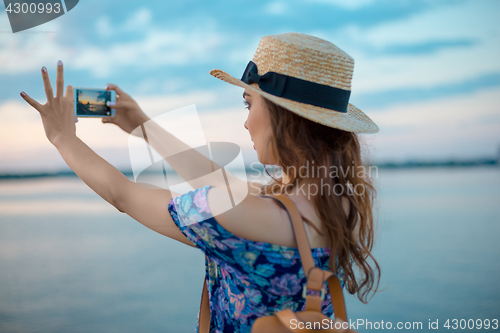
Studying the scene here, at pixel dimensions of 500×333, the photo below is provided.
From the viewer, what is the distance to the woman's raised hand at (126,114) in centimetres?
105

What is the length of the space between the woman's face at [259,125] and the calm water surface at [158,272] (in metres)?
0.75

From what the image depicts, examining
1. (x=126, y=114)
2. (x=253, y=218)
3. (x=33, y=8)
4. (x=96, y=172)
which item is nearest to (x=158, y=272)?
(x=33, y=8)

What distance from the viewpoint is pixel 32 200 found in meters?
7.44

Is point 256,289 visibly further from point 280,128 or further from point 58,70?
point 58,70

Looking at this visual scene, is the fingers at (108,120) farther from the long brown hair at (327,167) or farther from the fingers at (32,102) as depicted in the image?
the long brown hair at (327,167)

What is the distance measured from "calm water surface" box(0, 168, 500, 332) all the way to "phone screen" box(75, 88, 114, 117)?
1.16 m

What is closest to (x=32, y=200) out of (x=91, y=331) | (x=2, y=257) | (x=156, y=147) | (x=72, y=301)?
(x=2, y=257)

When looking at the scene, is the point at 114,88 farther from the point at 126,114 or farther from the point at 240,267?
the point at 240,267

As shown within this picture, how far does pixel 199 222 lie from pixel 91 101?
1.43 ft

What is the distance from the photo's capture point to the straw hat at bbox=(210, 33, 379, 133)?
103 centimetres

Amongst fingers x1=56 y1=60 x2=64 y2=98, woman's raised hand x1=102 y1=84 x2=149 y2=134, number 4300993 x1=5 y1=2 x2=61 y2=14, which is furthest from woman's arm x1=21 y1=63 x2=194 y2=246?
number 4300993 x1=5 y1=2 x2=61 y2=14

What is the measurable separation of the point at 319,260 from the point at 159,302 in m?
2.29

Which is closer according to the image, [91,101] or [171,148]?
[91,101]

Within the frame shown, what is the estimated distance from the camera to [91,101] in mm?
955
